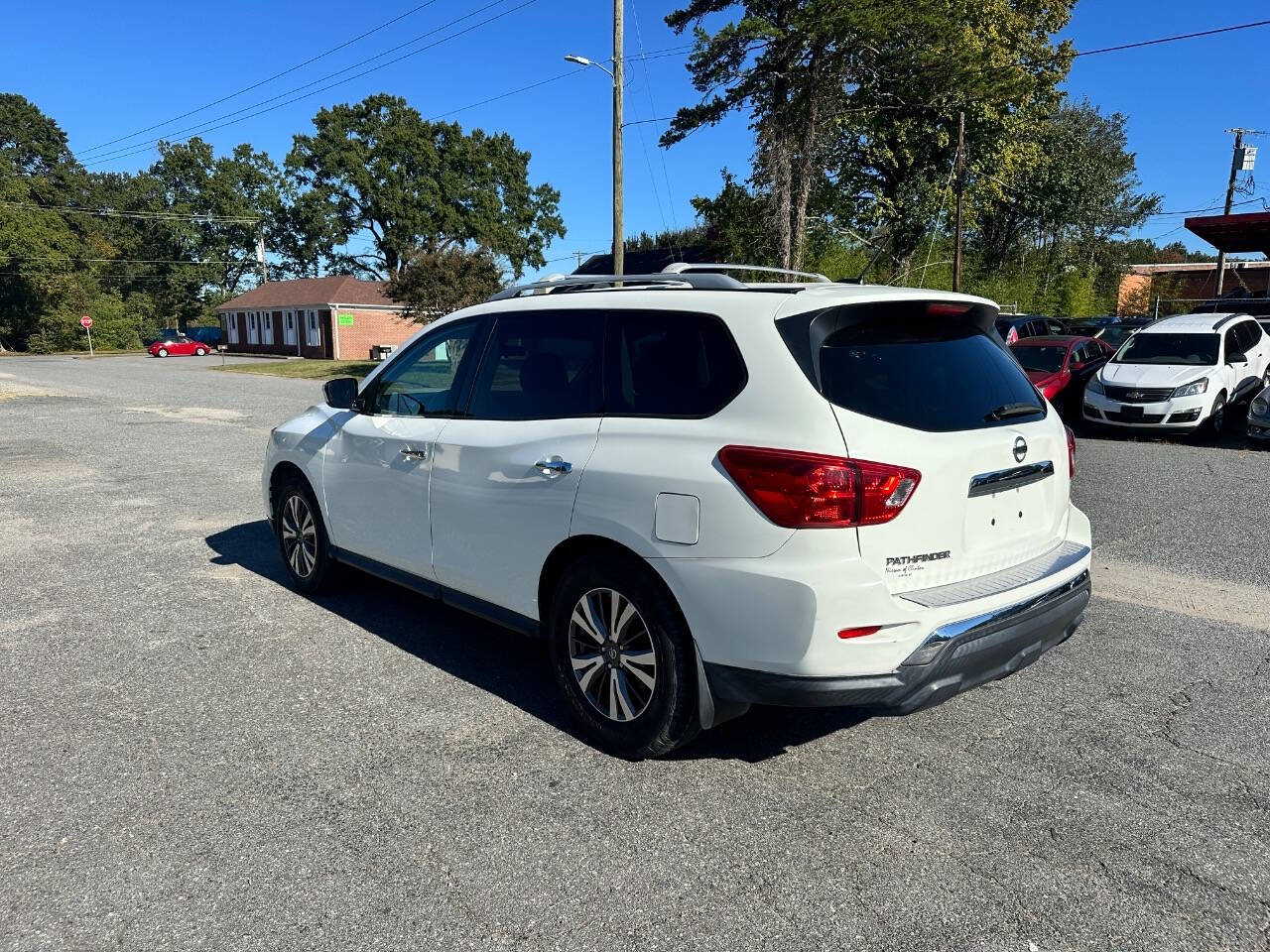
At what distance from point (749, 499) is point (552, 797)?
1.32 m

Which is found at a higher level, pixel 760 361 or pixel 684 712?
pixel 760 361

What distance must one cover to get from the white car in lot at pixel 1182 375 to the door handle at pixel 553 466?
12.0 m

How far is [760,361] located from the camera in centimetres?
305

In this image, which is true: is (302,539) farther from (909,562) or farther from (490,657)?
(909,562)

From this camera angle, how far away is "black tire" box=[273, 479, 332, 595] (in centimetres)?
527

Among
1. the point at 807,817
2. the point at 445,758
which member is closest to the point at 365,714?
the point at 445,758

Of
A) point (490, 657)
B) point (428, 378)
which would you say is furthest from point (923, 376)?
point (490, 657)

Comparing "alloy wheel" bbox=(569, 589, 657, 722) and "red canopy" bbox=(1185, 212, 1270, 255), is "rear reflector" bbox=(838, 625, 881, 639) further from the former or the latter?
"red canopy" bbox=(1185, 212, 1270, 255)

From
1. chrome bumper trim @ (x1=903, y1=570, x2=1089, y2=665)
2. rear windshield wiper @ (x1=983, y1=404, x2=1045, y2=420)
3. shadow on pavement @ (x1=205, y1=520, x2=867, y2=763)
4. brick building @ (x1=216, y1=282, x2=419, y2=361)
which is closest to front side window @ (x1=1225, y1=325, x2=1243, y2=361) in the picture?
rear windshield wiper @ (x1=983, y1=404, x2=1045, y2=420)

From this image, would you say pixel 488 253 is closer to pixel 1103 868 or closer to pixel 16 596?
pixel 16 596

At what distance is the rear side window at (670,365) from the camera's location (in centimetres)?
316

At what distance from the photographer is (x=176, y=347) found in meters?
57.7

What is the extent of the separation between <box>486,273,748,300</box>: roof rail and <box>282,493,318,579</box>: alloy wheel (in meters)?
1.97

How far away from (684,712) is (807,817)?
56 cm
